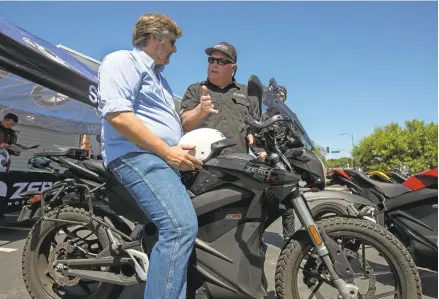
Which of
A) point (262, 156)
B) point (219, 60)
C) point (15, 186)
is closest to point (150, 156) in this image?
point (262, 156)

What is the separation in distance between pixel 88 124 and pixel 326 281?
10.9 m

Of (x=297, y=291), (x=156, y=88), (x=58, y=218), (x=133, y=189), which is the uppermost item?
(x=156, y=88)

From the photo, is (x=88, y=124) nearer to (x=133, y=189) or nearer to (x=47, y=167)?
(x=47, y=167)

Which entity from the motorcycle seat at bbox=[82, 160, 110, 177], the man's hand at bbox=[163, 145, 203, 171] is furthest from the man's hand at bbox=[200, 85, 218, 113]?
the motorcycle seat at bbox=[82, 160, 110, 177]

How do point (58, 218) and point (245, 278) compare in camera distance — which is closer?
point (245, 278)

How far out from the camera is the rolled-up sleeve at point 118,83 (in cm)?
196

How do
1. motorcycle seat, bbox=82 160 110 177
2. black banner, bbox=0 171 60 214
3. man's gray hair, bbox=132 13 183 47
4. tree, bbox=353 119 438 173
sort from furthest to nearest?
tree, bbox=353 119 438 173 → black banner, bbox=0 171 60 214 → motorcycle seat, bbox=82 160 110 177 → man's gray hair, bbox=132 13 183 47

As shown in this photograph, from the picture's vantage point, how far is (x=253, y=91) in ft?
7.43

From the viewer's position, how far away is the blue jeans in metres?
1.97

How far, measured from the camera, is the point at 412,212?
3.28m

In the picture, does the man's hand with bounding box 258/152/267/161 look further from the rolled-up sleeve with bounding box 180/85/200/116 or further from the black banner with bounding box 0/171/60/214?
the black banner with bounding box 0/171/60/214

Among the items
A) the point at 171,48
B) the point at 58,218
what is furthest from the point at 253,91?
the point at 58,218

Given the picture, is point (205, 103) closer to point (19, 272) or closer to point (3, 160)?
point (19, 272)

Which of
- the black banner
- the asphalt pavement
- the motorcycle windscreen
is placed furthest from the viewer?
the black banner
